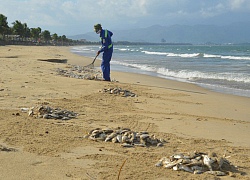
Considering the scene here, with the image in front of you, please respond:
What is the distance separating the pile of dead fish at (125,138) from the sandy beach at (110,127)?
105mm

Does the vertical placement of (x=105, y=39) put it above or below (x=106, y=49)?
above

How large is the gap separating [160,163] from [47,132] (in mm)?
2159

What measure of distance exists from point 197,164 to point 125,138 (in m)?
1.37

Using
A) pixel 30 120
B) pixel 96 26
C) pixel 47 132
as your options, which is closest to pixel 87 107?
pixel 30 120

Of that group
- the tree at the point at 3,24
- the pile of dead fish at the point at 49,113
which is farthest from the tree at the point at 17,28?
the pile of dead fish at the point at 49,113

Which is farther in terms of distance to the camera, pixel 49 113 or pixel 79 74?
pixel 79 74

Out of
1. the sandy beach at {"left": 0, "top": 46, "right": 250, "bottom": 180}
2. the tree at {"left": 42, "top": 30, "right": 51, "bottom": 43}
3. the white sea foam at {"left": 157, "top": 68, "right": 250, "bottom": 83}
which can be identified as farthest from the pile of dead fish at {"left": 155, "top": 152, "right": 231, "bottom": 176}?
the tree at {"left": 42, "top": 30, "right": 51, "bottom": 43}

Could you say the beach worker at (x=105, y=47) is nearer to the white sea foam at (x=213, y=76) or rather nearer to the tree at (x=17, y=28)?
the white sea foam at (x=213, y=76)

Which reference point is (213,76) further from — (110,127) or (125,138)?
(125,138)

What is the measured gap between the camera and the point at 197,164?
4004mm

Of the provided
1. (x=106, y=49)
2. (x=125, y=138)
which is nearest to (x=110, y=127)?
(x=125, y=138)

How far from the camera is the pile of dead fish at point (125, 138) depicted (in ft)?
16.2

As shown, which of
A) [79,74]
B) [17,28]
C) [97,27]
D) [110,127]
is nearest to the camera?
[110,127]

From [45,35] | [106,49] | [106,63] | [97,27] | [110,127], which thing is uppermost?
[45,35]
